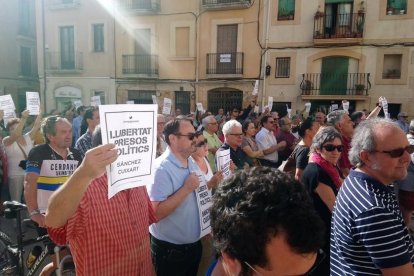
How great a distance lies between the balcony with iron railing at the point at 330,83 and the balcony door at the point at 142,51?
866 centimetres

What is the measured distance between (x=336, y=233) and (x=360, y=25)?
1621 cm

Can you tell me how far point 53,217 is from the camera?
161 cm

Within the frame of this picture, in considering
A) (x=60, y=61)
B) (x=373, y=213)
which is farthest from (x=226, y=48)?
(x=373, y=213)

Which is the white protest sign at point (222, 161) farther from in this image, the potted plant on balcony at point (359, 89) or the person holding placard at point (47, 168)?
the potted plant on balcony at point (359, 89)

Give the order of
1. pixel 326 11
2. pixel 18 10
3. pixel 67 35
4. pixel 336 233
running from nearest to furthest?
pixel 336 233 → pixel 326 11 → pixel 67 35 → pixel 18 10

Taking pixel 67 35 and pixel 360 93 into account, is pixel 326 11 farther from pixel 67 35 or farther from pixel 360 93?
pixel 67 35

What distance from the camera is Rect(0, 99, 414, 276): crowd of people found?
103 centimetres

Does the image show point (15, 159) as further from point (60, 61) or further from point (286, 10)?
point (60, 61)

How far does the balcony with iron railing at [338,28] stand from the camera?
51.3ft

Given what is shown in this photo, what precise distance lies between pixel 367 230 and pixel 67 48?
22.4 metres

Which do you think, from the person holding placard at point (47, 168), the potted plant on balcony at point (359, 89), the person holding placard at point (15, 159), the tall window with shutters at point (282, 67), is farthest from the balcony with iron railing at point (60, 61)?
the person holding placard at point (47, 168)

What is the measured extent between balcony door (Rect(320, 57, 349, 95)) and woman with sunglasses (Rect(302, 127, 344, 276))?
1439 cm

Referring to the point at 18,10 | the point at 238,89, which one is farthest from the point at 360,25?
the point at 18,10

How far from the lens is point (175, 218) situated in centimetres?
246
